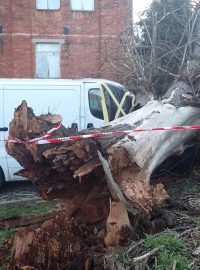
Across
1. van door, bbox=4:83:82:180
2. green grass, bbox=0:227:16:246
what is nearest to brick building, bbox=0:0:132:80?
van door, bbox=4:83:82:180

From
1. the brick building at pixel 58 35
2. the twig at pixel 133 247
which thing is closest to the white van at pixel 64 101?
the twig at pixel 133 247

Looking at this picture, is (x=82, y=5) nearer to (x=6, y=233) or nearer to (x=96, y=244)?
(x=6, y=233)

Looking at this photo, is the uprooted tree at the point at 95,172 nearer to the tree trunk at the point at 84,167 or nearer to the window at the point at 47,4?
the tree trunk at the point at 84,167

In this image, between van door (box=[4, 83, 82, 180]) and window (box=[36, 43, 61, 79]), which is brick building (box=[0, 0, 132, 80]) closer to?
window (box=[36, 43, 61, 79])

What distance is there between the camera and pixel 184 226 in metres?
4.42

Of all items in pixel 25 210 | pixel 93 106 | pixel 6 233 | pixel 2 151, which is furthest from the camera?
pixel 93 106

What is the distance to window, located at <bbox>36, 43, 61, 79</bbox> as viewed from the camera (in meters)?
18.0

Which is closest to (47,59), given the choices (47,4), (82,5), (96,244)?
(47,4)

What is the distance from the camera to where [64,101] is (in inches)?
344

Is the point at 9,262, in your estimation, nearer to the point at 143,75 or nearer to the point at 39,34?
the point at 143,75

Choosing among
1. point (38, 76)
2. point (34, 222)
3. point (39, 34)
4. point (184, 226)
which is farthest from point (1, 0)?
point (184, 226)

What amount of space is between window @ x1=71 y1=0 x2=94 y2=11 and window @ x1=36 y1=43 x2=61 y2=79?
1.72m

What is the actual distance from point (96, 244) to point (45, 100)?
4.80m

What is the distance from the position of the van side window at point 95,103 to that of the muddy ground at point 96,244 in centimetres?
409
